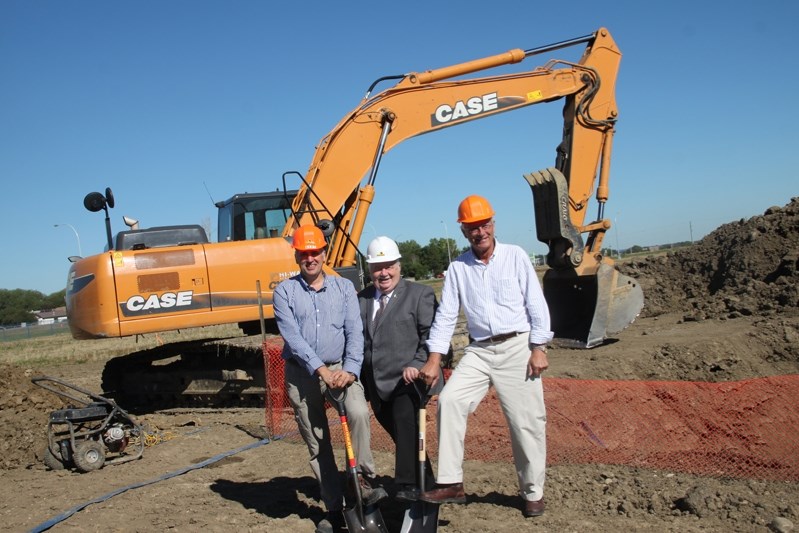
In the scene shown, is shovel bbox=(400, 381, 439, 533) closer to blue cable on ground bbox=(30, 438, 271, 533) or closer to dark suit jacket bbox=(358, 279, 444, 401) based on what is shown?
dark suit jacket bbox=(358, 279, 444, 401)

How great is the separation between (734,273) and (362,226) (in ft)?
31.8

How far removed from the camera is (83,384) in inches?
599

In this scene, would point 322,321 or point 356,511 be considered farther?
point 322,321

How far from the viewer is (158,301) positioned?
9.35 metres

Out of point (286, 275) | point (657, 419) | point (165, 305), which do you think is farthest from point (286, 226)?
point (657, 419)

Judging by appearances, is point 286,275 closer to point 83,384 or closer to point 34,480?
point 34,480

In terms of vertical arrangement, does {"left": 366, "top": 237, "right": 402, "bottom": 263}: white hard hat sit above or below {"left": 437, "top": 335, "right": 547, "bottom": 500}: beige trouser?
above

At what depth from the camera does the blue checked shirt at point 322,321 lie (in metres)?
5.03

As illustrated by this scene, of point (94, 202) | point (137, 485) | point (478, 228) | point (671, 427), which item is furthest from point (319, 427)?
point (94, 202)

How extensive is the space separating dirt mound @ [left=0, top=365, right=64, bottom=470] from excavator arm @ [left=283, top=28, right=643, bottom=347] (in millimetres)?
3732

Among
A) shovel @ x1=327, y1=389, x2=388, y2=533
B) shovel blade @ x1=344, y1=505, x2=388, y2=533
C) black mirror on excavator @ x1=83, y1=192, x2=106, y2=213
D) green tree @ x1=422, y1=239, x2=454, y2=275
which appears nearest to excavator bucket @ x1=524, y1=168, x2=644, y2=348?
black mirror on excavator @ x1=83, y1=192, x2=106, y2=213

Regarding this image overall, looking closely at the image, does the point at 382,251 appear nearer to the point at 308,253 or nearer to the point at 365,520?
the point at 308,253

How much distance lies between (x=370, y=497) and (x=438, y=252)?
3254 inches

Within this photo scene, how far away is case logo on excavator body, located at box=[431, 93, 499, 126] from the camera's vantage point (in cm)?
1070
